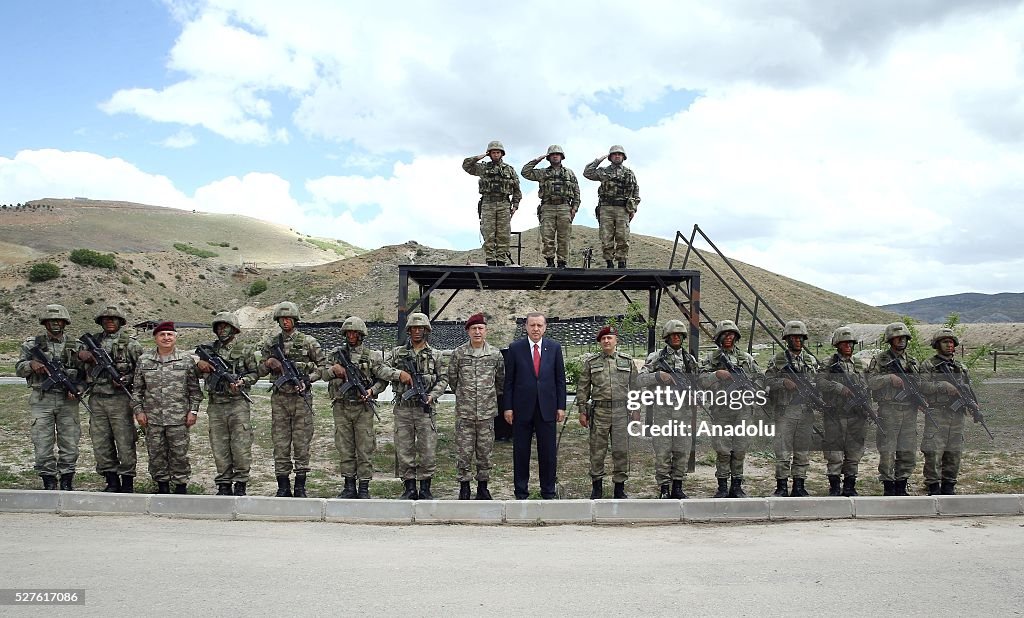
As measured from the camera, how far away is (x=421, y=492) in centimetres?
660

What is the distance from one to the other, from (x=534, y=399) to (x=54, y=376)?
4.69 m

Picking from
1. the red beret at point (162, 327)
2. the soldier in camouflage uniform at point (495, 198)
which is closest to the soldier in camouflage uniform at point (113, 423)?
the red beret at point (162, 327)

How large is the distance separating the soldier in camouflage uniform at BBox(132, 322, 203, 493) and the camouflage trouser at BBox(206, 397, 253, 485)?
0.70 ft

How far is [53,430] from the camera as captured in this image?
22.1ft

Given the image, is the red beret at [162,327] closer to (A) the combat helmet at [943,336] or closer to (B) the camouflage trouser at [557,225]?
(B) the camouflage trouser at [557,225]

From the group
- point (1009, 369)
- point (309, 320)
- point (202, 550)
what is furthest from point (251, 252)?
point (202, 550)

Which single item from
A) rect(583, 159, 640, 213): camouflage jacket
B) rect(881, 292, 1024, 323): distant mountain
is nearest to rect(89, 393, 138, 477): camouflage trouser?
rect(583, 159, 640, 213): camouflage jacket

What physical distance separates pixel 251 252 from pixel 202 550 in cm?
10194

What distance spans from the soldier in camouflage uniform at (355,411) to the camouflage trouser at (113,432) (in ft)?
6.72

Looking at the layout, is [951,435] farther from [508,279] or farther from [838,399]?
[508,279]

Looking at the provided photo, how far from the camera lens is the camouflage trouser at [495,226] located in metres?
10.1

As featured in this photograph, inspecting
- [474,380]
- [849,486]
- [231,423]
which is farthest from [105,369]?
[849,486]

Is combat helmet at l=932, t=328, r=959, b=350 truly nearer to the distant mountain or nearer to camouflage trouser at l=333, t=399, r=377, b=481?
camouflage trouser at l=333, t=399, r=377, b=481

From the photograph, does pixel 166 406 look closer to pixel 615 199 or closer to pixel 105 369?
pixel 105 369
